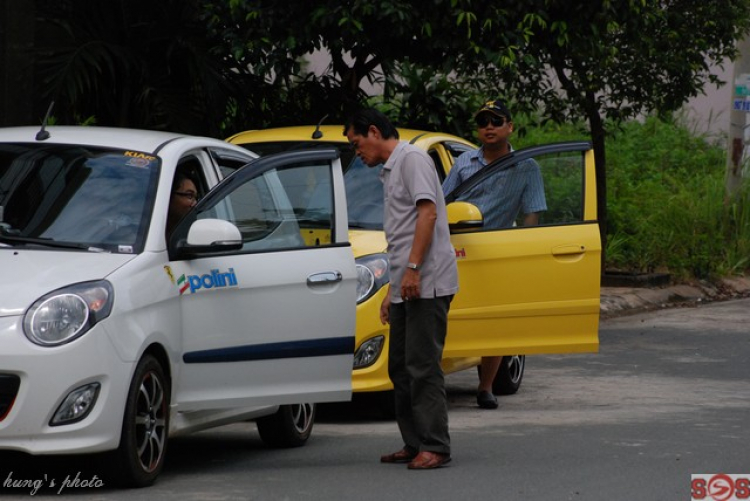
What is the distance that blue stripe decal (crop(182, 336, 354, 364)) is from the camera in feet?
25.4

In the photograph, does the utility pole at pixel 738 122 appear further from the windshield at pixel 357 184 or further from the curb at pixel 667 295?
the windshield at pixel 357 184

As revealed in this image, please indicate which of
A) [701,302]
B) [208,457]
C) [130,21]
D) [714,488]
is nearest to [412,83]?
[130,21]

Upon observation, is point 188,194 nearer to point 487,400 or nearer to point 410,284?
point 410,284

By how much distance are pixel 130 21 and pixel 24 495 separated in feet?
26.6

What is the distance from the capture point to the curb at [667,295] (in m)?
17.6

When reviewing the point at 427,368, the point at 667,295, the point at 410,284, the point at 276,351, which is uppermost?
the point at 410,284

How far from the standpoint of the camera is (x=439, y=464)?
8141mm

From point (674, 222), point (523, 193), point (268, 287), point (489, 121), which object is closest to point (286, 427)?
point (268, 287)

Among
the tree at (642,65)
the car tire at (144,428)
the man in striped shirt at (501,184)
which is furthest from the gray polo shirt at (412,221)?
the tree at (642,65)

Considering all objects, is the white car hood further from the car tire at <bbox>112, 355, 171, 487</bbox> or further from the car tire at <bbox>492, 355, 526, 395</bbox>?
the car tire at <bbox>492, 355, 526, 395</bbox>

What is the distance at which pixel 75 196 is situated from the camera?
7836mm

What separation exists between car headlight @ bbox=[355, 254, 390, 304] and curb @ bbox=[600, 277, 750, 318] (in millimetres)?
7664

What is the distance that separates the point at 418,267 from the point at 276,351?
32.1 inches

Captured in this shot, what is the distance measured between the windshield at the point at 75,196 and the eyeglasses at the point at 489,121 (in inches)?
121
